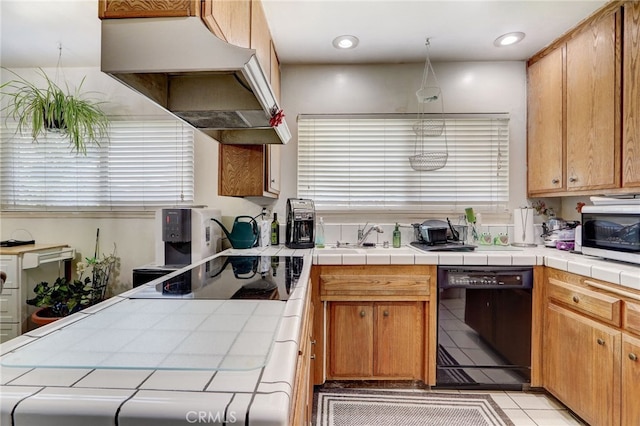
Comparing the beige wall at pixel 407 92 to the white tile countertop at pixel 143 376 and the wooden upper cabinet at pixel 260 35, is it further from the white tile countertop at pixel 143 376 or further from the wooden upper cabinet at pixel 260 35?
the white tile countertop at pixel 143 376

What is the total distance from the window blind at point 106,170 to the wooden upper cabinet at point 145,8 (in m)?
1.71

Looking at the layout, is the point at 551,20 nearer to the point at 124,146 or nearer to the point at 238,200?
the point at 238,200

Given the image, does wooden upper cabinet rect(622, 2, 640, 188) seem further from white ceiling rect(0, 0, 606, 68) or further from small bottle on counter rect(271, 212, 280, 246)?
small bottle on counter rect(271, 212, 280, 246)

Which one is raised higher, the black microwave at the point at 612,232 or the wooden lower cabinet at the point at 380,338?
the black microwave at the point at 612,232

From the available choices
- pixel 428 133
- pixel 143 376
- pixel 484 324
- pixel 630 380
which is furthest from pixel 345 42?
pixel 630 380

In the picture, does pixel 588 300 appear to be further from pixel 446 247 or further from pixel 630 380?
pixel 446 247

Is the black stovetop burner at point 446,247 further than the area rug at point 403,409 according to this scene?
Yes

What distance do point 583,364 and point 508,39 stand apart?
2041 millimetres

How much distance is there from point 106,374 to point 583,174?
2.51m

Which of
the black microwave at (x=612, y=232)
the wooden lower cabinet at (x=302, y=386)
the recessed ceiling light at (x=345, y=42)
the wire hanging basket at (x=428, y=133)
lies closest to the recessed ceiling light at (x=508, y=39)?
the wire hanging basket at (x=428, y=133)

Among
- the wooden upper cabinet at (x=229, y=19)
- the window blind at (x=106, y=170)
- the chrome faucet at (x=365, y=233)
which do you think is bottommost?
the chrome faucet at (x=365, y=233)

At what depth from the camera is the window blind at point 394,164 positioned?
2.49 meters

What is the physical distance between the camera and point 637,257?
1.49 meters

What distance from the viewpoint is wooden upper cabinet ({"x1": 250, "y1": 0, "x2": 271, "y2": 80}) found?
1537mm
